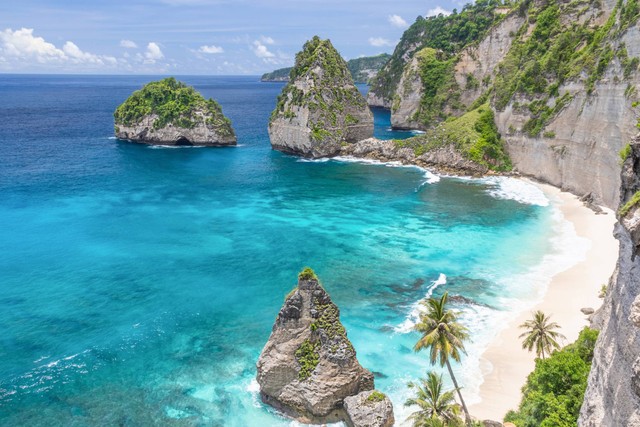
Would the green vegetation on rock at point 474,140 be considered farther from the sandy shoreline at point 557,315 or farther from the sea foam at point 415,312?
the sea foam at point 415,312

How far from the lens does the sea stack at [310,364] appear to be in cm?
3058

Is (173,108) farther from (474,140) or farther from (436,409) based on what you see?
(436,409)

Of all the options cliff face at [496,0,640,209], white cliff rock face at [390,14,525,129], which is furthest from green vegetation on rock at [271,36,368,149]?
cliff face at [496,0,640,209]

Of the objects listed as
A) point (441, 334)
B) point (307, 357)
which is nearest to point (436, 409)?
point (441, 334)

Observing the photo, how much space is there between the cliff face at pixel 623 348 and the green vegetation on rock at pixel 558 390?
2190 millimetres

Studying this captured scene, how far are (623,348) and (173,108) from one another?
123m

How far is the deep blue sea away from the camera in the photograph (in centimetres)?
3375

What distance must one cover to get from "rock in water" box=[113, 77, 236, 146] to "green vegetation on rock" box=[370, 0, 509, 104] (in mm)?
66435

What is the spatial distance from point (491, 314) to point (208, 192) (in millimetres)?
56999

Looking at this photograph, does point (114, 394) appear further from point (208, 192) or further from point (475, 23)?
point (475, 23)

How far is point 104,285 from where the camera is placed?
48.3m

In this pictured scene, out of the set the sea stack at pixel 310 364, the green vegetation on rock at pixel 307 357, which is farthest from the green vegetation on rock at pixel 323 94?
the green vegetation on rock at pixel 307 357

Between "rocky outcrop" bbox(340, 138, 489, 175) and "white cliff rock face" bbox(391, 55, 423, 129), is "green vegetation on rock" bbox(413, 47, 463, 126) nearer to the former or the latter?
"white cliff rock face" bbox(391, 55, 423, 129)

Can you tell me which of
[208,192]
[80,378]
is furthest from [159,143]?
[80,378]
